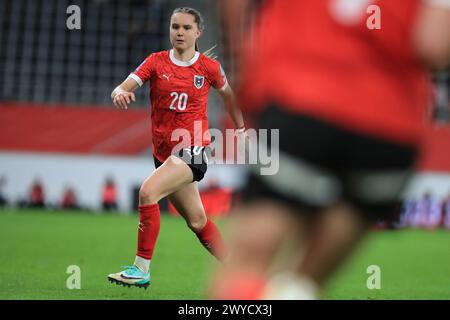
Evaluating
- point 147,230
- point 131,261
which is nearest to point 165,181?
point 147,230

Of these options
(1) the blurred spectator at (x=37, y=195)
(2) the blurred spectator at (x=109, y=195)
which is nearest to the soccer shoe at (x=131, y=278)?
(2) the blurred spectator at (x=109, y=195)

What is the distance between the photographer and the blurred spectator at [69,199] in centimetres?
2311

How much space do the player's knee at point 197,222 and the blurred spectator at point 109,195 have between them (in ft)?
50.6

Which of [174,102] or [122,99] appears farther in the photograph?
[174,102]

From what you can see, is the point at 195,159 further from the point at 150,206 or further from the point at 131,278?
the point at 131,278

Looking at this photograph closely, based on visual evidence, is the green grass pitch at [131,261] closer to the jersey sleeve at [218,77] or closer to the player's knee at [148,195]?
the player's knee at [148,195]

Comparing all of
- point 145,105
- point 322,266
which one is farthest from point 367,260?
point 145,105

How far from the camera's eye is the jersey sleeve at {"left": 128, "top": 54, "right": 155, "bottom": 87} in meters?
7.17

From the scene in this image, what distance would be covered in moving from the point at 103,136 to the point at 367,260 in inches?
513

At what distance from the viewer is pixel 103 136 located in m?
24.1

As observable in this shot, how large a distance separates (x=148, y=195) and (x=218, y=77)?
1.21 meters

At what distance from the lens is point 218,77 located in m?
7.55

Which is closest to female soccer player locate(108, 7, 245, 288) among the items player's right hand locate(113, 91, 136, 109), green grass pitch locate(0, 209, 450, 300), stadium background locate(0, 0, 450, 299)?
green grass pitch locate(0, 209, 450, 300)
